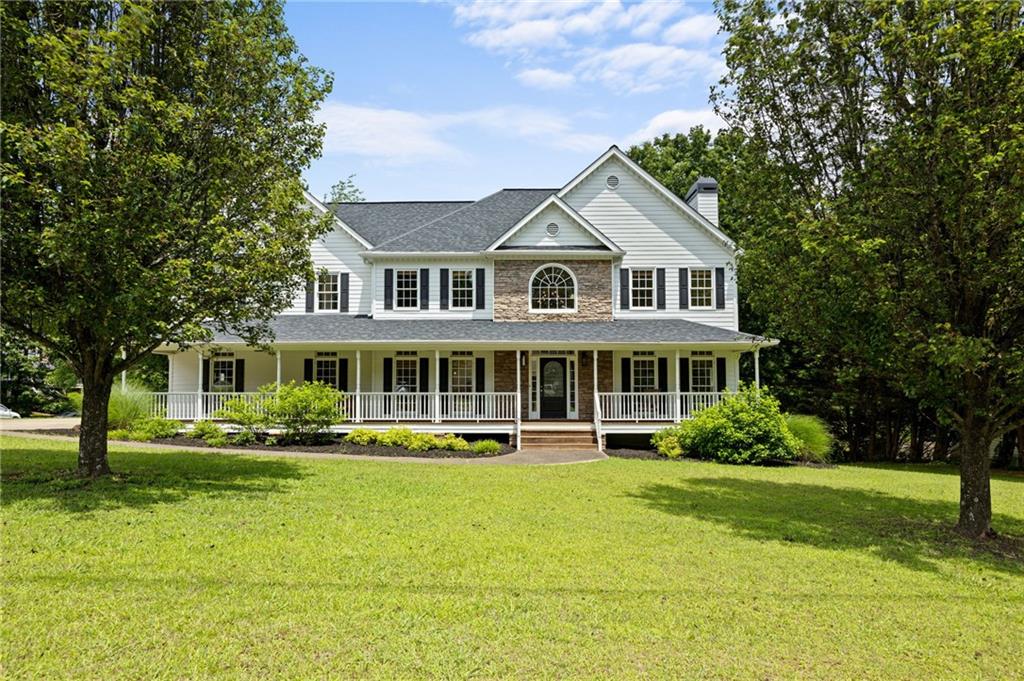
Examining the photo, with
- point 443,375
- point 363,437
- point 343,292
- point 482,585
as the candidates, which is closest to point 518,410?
point 443,375

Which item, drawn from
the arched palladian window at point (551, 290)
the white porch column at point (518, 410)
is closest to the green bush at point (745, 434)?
the white porch column at point (518, 410)

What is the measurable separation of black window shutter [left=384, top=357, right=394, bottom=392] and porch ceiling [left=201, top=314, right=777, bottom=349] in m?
1.33

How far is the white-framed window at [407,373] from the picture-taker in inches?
885

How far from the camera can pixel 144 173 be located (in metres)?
9.61

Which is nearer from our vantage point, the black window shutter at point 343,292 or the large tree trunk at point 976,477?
the large tree trunk at point 976,477

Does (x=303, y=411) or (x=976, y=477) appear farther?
(x=303, y=411)

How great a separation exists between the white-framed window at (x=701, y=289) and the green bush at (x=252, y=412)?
1431 cm

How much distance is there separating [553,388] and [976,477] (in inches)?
545

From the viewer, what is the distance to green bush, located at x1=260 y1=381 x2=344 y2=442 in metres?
18.9

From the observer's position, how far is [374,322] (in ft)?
73.6

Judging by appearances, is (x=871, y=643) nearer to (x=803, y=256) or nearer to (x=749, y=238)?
(x=803, y=256)

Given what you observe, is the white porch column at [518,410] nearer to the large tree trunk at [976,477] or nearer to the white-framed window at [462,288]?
the white-framed window at [462,288]

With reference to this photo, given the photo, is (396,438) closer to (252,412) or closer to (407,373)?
(407,373)

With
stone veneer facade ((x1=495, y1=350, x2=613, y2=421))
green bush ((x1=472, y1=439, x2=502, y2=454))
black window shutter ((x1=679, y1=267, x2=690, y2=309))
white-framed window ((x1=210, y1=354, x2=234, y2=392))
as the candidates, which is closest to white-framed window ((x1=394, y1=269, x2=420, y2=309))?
stone veneer facade ((x1=495, y1=350, x2=613, y2=421))
